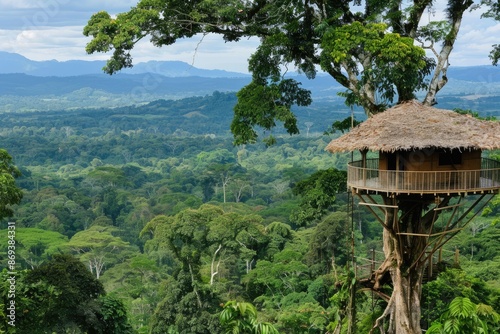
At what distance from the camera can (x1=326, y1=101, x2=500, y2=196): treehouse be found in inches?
535

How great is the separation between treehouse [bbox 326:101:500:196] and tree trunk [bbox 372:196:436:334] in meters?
1.45

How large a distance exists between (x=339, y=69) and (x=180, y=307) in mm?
14203

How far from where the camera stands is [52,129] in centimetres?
15500

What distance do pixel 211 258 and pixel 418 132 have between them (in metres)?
20.1

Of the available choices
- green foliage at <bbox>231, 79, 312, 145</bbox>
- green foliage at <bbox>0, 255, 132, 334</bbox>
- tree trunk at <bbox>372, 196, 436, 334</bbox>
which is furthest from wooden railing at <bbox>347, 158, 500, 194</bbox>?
green foliage at <bbox>0, 255, 132, 334</bbox>

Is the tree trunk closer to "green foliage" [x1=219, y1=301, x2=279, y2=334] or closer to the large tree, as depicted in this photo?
the large tree

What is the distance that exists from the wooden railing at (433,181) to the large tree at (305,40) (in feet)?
8.06

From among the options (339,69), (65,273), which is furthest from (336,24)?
(65,273)

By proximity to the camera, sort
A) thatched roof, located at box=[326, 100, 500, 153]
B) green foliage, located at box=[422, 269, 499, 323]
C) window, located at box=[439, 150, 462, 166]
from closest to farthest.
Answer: thatched roof, located at box=[326, 100, 500, 153], window, located at box=[439, 150, 462, 166], green foliage, located at box=[422, 269, 499, 323]

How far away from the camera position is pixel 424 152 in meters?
13.9

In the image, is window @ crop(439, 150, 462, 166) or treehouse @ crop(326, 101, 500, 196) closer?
treehouse @ crop(326, 101, 500, 196)

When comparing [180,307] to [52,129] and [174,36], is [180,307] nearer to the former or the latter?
[174,36]


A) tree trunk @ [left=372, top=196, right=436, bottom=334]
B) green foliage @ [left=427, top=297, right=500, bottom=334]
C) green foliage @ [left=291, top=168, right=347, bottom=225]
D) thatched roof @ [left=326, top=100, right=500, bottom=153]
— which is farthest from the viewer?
green foliage @ [left=291, top=168, right=347, bottom=225]

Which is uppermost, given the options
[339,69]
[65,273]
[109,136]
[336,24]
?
[336,24]
